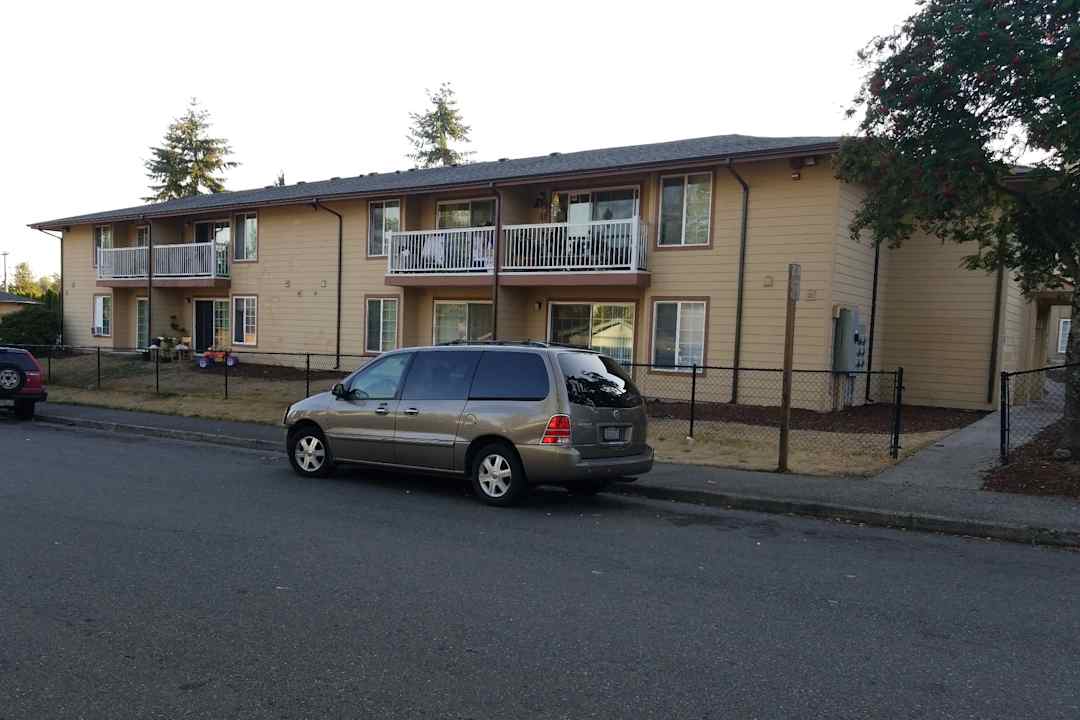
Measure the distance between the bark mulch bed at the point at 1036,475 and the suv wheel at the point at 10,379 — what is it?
16.9m

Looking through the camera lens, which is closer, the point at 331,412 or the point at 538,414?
the point at 538,414

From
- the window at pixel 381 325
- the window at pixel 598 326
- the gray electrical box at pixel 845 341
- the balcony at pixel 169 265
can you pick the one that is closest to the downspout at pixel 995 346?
the gray electrical box at pixel 845 341

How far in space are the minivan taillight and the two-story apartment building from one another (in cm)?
964

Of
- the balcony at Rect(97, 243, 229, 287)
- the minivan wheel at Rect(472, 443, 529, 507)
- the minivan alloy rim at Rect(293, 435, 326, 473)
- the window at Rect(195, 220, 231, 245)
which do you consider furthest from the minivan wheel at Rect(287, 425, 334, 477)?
the window at Rect(195, 220, 231, 245)

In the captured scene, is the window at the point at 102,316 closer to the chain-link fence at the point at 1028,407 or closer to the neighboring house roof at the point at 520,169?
the neighboring house roof at the point at 520,169

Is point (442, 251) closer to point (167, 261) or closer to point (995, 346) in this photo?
point (167, 261)

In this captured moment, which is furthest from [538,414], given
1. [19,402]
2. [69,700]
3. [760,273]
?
[19,402]

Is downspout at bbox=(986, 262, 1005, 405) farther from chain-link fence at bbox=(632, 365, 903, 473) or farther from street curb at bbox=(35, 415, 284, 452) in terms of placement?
street curb at bbox=(35, 415, 284, 452)

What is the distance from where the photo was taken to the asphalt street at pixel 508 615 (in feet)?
12.0

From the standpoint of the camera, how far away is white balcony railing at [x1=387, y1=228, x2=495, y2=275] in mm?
20062

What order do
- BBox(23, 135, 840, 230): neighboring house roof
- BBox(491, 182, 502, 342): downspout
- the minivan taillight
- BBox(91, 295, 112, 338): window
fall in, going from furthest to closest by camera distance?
BBox(91, 295, 112, 338): window, BBox(491, 182, 502, 342): downspout, BBox(23, 135, 840, 230): neighboring house roof, the minivan taillight

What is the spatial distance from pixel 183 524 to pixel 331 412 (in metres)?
2.75

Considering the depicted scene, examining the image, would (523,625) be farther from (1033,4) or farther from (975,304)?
(975,304)

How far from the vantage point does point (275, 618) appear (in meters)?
4.63
